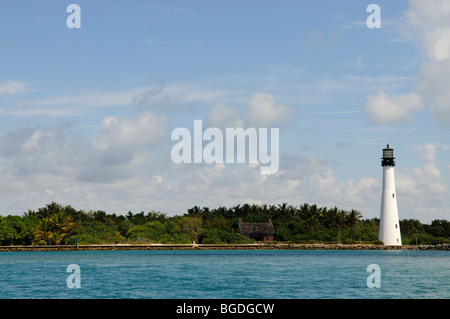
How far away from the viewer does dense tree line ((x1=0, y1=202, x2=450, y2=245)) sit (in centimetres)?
10100

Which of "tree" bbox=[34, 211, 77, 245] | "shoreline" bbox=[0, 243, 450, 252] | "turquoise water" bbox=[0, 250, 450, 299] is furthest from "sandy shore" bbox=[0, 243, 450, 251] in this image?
"turquoise water" bbox=[0, 250, 450, 299]

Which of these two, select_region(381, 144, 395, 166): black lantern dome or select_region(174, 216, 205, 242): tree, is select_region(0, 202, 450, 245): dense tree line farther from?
select_region(381, 144, 395, 166): black lantern dome

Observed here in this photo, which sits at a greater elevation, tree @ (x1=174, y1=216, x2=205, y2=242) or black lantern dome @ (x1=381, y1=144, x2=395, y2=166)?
black lantern dome @ (x1=381, y1=144, x2=395, y2=166)

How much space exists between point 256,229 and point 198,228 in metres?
11.1

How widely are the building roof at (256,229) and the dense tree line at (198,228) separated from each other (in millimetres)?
1542

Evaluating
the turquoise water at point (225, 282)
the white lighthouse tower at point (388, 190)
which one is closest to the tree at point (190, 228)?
the white lighthouse tower at point (388, 190)

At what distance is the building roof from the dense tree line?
5.06ft

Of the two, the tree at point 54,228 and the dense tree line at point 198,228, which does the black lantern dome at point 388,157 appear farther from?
the tree at point 54,228

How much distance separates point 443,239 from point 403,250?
74.0 ft

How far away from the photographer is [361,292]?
3684 centimetres

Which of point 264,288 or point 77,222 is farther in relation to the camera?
point 77,222
